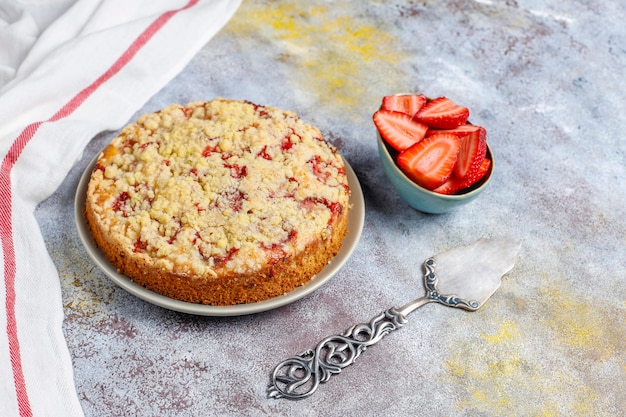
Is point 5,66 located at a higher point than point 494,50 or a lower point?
higher

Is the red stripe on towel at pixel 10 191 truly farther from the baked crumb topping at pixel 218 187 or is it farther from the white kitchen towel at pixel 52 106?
the baked crumb topping at pixel 218 187

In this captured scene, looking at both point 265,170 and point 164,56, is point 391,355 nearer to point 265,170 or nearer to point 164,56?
point 265,170

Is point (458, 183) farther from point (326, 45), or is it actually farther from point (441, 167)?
point (326, 45)

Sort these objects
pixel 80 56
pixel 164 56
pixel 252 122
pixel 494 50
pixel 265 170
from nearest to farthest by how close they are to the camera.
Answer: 1. pixel 265 170
2. pixel 252 122
3. pixel 80 56
4. pixel 164 56
5. pixel 494 50

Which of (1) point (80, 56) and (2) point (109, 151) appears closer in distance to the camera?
(2) point (109, 151)

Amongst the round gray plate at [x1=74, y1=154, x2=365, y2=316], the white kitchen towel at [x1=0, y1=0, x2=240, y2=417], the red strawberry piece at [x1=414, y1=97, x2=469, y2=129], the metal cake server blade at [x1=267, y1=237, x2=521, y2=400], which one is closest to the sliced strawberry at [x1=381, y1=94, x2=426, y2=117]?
the red strawberry piece at [x1=414, y1=97, x2=469, y2=129]

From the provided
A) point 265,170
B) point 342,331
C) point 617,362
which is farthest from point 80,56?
point 617,362

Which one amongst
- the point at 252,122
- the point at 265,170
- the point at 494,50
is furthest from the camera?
the point at 494,50
